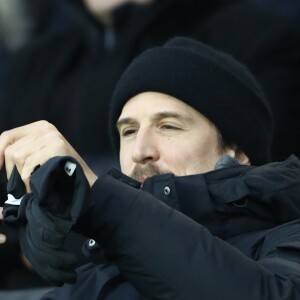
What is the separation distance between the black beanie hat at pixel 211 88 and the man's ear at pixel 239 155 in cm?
2

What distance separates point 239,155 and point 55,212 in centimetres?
125

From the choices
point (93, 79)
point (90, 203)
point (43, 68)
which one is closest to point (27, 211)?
point (90, 203)

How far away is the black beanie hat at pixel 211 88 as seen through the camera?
3.75 metres

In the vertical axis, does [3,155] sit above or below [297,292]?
above

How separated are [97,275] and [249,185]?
48 cm

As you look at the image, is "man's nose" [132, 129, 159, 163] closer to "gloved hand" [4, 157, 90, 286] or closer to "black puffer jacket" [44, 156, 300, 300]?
"black puffer jacket" [44, 156, 300, 300]

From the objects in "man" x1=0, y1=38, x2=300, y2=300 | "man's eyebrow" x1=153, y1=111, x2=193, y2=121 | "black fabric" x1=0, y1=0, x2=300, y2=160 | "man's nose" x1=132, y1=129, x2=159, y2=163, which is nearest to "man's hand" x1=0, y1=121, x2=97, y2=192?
"man" x1=0, y1=38, x2=300, y2=300

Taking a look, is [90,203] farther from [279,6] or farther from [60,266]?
[279,6]

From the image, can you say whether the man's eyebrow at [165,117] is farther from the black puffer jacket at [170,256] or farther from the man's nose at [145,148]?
the black puffer jacket at [170,256]

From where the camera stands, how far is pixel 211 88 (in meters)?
3.79

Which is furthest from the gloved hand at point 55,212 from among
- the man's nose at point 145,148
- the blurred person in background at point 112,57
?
the blurred person in background at point 112,57

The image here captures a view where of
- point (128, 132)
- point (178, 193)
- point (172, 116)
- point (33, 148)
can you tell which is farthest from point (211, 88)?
point (33, 148)

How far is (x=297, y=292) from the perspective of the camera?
2.87 m

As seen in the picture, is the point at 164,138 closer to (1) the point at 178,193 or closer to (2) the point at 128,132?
(2) the point at 128,132
